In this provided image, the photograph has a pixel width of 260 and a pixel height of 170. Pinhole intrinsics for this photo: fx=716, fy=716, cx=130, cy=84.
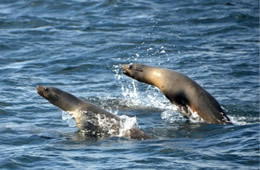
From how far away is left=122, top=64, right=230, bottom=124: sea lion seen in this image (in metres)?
11.4

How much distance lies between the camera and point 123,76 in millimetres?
15688

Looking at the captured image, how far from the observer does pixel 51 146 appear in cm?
984

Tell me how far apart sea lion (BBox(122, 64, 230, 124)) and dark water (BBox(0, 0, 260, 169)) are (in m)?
0.26

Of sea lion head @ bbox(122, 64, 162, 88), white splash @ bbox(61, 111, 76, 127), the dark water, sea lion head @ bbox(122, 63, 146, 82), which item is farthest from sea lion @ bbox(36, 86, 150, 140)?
sea lion head @ bbox(122, 63, 146, 82)

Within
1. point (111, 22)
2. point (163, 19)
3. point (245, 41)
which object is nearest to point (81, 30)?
point (111, 22)

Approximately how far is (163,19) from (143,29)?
1.17m

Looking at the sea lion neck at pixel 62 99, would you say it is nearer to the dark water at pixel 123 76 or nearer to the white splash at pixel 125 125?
the dark water at pixel 123 76

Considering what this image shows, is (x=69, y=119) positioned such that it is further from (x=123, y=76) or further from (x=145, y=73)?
(x=123, y=76)

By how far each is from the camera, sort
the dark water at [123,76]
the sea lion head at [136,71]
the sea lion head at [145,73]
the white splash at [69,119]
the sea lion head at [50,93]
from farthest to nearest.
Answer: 1. the sea lion head at [136,71]
2. the sea lion head at [145,73]
3. the white splash at [69,119]
4. the sea lion head at [50,93]
5. the dark water at [123,76]

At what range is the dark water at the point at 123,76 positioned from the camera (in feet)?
30.8

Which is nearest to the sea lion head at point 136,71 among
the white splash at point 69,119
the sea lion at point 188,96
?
the sea lion at point 188,96

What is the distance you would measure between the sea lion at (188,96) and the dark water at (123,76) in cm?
26

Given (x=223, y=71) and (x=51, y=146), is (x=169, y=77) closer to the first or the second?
(x=51, y=146)

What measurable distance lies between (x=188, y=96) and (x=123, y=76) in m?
4.25
